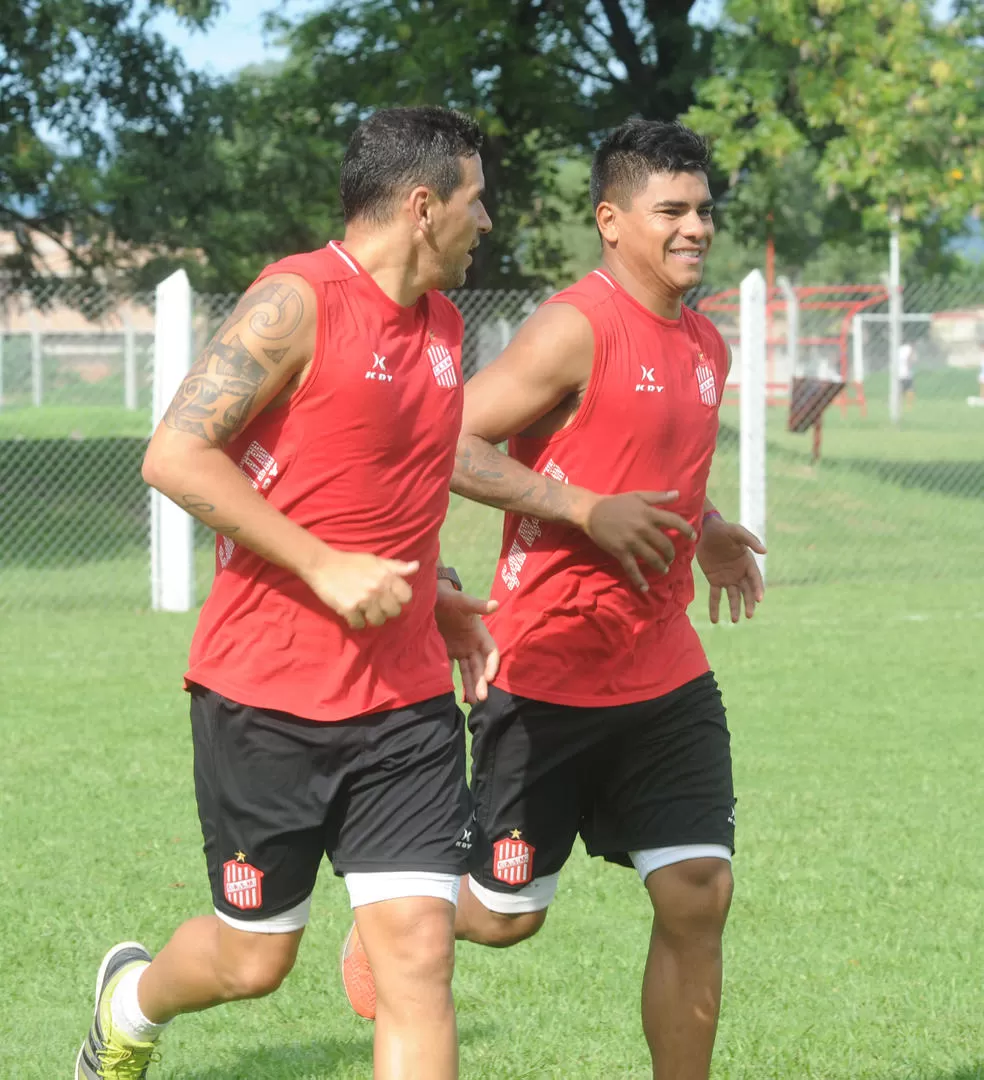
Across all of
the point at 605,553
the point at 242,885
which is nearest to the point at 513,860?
the point at 605,553

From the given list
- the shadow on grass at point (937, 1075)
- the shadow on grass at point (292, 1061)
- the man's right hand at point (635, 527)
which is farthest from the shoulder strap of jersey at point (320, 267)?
the shadow on grass at point (937, 1075)

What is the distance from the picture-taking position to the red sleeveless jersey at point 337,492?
343 centimetres

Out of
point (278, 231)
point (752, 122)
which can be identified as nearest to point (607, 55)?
point (752, 122)

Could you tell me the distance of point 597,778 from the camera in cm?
432

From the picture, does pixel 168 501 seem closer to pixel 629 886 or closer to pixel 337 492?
pixel 629 886

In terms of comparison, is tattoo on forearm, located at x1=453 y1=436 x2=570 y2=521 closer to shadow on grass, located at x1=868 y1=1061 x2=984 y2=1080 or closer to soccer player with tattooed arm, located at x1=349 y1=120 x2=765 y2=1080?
soccer player with tattooed arm, located at x1=349 y1=120 x2=765 y2=1080

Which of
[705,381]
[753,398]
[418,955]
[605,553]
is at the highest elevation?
[705,381]

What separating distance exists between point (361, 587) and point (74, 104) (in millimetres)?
16583

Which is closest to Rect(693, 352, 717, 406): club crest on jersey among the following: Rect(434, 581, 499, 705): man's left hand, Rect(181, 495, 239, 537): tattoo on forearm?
Rect(434, 581, 499, 705): man's left hand

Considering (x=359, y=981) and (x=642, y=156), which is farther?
(x=359, y=981)

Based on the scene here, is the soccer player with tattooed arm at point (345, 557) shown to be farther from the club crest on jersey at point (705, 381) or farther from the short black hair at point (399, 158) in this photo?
the club crest on jersey at point (705, 381)

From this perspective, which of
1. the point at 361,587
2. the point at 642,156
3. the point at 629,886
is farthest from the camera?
the point at 629,886

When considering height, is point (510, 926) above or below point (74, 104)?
below

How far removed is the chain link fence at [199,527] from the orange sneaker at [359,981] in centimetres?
920
